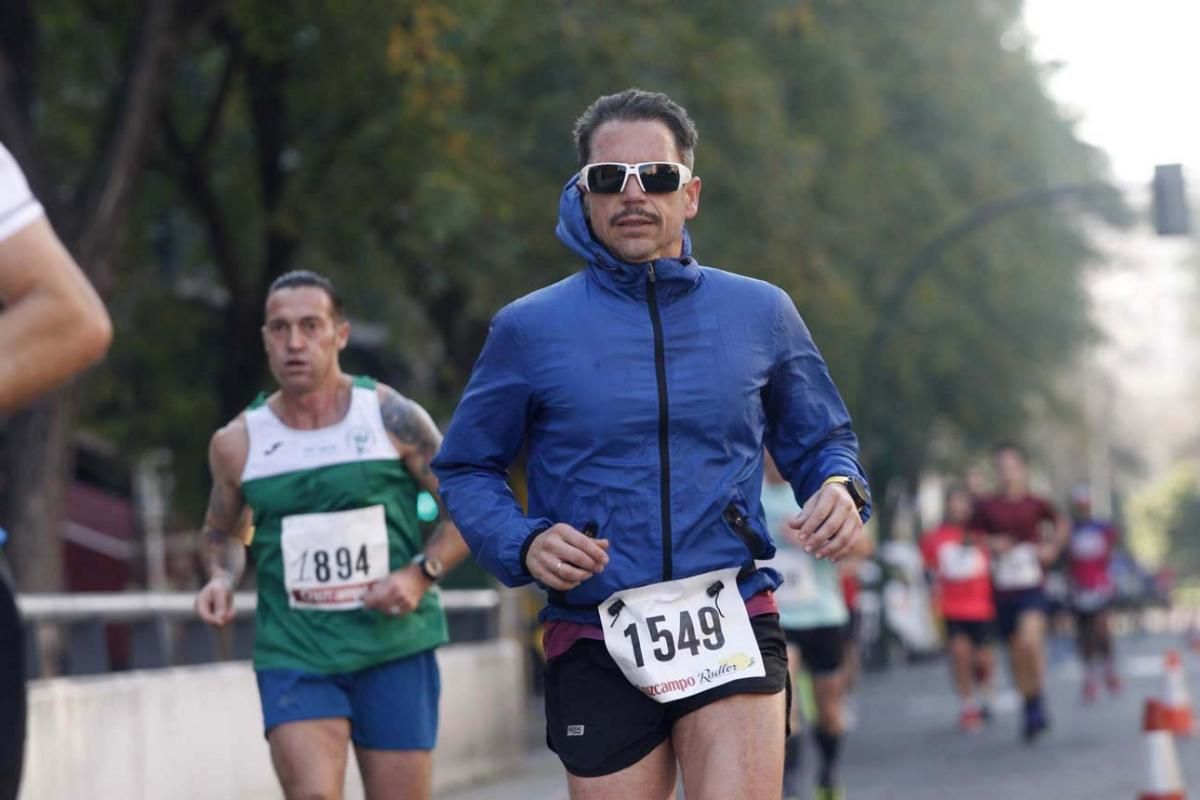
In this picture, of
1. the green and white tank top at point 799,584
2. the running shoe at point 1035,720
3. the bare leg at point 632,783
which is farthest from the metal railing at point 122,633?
the running shoe at point 1035,720

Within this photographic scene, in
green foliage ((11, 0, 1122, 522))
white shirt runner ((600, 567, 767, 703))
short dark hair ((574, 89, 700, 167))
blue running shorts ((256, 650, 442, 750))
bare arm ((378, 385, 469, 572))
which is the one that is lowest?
blue running shorts ((256, 650, 442, 750))

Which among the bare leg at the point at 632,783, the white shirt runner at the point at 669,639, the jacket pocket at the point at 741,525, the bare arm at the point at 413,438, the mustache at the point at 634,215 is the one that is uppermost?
the mustache at the point at 634,215

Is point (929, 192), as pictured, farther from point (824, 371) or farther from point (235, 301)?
point (824, 371)

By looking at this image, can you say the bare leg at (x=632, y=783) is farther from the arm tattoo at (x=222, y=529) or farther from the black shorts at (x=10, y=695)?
the arm tattoo at (x=222, y=529)

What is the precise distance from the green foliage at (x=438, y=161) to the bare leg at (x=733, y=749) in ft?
40.1

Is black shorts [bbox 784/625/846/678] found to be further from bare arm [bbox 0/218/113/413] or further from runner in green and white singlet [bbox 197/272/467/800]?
bare arm [bbox 0/218/113/413]

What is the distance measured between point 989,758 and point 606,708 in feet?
38.9

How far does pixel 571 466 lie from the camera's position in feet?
17.1

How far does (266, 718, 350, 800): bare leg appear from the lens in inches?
286

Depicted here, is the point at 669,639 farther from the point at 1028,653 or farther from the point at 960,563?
the point at 960,563

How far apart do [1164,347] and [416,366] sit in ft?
514

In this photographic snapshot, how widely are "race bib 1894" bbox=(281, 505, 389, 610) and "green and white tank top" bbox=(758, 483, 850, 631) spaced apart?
499cm

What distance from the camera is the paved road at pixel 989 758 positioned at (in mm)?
14023

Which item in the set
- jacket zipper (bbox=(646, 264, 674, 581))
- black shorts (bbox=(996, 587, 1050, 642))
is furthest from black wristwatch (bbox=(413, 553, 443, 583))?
black shorts (bbox=(996, 587, 1050, 642))
